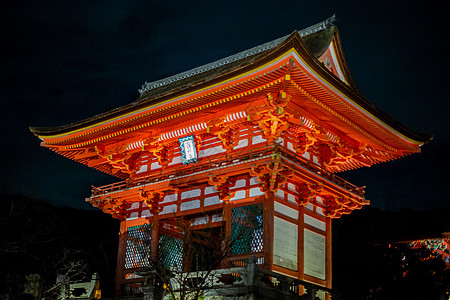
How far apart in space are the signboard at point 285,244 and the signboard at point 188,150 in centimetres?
434

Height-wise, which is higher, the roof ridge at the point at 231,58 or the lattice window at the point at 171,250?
the roof ridge at the point at 231,58

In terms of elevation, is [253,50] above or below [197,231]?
above

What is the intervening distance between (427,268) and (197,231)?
9.13m

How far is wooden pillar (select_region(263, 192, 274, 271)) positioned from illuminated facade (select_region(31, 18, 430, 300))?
0.03 meters

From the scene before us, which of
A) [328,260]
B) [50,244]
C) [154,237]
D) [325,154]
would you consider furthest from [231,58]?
[50,244]

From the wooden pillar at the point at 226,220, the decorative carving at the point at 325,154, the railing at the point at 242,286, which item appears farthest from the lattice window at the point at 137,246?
the decorative carving at the point at 325,154

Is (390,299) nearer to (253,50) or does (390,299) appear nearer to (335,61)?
(335,61)

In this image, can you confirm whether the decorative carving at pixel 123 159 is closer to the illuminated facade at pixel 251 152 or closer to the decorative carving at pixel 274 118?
the illuminated facade at pixel 251 152

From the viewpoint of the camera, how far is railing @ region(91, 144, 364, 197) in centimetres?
1574

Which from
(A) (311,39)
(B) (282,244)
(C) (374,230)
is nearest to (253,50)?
(A) (311,39)

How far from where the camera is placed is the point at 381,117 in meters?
17.8

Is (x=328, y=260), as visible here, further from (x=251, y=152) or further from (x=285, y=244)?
(x=251, y=152)

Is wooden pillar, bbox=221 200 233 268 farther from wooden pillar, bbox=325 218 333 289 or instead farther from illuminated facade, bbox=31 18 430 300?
wooden pillar, bbox=325 218 333 289

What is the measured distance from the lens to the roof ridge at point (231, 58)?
21.9 metres
